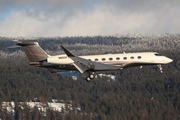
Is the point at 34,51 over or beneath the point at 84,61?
over

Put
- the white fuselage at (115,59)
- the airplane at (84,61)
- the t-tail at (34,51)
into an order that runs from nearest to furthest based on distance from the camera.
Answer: the airplane at (84,61) < the white fuselage at (115,59) < the t-tail at (34,51)

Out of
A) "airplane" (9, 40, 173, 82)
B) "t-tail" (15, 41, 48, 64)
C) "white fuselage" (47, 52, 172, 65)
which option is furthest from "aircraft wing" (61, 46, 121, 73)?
"t-tail" (15, 41, 48, 64)

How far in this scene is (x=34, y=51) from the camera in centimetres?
8950

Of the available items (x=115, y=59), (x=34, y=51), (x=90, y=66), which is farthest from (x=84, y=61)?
(x=34, y=51)

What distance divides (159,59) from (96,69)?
12331 mm

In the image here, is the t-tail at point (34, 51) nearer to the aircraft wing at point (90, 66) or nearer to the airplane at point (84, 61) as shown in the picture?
the airplane at point (84, 61)

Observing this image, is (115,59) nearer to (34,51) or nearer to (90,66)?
(90,66)

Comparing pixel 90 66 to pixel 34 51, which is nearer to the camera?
pixel 90 66

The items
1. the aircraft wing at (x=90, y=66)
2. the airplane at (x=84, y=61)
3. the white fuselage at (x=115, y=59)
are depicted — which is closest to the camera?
the aircraft wing at (x=90, y=66)

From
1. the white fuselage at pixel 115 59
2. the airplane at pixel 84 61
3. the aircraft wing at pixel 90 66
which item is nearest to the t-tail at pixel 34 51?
the airplane at pixel 84 61

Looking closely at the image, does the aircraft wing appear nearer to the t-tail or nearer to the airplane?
the airplane

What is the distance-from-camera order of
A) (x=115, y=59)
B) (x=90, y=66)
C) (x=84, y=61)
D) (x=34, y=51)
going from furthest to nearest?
(x=34, y=51) → (x=115, y=59) → (x=90, y=66) → (x=84, y=61)

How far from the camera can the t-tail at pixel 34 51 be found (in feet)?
292

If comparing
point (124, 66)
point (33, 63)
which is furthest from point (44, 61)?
point (124, 66)
